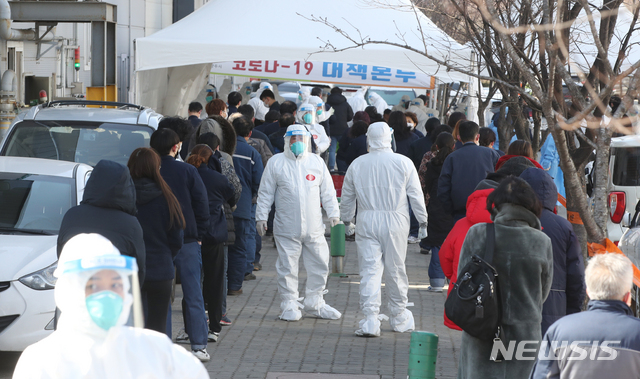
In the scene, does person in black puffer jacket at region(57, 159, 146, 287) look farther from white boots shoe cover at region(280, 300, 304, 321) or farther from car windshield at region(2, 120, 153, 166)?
car windshield at region(2, 120, 153, 166)

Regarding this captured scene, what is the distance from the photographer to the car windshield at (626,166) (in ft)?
34.7

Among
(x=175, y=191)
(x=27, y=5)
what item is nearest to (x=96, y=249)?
(x=175, y=191)

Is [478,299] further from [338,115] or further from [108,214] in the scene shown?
[338,115]

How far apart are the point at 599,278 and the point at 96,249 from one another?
7.16 ft

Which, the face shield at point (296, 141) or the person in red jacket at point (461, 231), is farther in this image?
the face shield at point (296, 141)

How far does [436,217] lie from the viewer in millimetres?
9359

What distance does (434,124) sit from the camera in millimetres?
12078

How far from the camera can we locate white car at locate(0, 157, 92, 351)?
19.1ft

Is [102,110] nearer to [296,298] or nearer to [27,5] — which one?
[296,298]

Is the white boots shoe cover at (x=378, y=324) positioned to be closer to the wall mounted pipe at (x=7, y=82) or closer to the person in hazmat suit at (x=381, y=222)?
the person in hazmat suit at (x=381, y=222)

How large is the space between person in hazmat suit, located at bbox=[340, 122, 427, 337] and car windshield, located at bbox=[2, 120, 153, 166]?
252 centimetres

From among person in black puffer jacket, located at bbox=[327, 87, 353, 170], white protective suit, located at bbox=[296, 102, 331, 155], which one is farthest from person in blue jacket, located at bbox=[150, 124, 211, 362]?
person in black puffer jacket, located at bbox=[327, 87, 353, 170]

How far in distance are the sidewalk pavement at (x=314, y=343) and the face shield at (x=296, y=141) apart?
Answer: 1.67m

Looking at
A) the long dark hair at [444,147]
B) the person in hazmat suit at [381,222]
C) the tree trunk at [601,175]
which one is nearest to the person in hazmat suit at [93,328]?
the tree trunk at [601,175]
